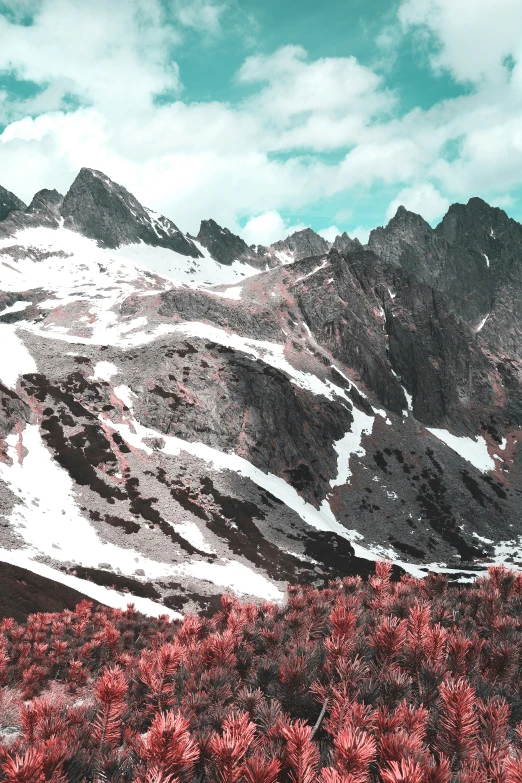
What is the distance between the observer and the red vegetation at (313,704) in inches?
115

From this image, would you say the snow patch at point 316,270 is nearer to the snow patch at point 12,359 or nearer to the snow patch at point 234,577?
the snow patch at point 12,359

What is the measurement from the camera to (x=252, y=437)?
8081 centimetres

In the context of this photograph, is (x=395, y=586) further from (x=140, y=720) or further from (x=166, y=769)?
(x=166, y=769)

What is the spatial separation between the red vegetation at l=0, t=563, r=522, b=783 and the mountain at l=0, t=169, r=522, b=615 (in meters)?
31.7

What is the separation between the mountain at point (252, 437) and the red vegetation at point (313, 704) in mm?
31706

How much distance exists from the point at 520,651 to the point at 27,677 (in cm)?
1084

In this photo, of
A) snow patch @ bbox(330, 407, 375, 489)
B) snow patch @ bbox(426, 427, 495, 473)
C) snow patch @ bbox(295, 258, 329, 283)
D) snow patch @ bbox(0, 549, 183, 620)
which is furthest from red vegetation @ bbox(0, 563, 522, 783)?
snow patch @ bbox(295, 258, 329, 283)

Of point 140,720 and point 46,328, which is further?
point 46,328

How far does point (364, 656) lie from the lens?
4.73 meters

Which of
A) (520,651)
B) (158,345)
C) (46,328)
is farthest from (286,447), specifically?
(520,651)

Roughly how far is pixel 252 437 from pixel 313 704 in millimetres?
76744

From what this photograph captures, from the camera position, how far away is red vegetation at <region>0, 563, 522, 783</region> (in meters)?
2.92

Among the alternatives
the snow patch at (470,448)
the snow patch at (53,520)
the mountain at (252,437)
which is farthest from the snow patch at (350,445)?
the snow patch at (53,520)

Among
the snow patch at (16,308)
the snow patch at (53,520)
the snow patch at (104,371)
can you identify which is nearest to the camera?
the snow patch at (53,520)
